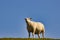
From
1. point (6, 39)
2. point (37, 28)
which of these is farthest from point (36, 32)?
point (6, 39)

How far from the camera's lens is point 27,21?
1134 inches

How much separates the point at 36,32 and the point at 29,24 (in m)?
1.38

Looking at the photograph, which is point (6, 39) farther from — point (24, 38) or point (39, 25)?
point (39, 25)

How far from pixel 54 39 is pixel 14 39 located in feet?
17.3

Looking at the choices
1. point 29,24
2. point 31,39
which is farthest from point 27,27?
point 31,39

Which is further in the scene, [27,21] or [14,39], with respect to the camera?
[27,21]

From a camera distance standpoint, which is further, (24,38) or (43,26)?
(43,26)

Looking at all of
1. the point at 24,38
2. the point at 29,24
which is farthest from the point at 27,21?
the point at 24,38

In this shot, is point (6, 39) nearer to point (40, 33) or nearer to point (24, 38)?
point (24, 38)

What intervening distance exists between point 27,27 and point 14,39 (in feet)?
10.4

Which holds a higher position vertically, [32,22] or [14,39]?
[32,22]

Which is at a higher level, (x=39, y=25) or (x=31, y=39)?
(x=39, y=25)

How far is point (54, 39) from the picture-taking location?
97.2 ft

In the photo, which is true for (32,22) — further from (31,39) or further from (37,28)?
(31,39)
